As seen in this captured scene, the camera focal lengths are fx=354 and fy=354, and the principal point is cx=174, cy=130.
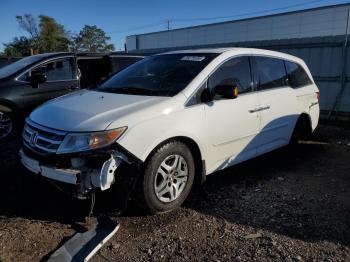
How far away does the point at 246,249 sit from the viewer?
9.89 ft

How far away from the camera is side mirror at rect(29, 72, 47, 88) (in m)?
6.38

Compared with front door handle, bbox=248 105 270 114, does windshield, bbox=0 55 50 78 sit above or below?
above

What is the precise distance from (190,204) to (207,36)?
70.3ft

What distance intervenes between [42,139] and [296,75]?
3961mm

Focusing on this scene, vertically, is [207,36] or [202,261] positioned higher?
[207,36]

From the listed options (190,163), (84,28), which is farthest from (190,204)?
(84,28)

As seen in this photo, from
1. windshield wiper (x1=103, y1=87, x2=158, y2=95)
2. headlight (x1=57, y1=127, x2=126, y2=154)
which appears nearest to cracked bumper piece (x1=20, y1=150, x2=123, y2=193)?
headlight (x1=57, y1=127, x2=126, y2=154)

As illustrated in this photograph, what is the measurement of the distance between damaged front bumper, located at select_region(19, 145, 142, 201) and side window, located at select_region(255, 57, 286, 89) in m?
2.34

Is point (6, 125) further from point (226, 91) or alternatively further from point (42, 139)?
point (226, 91)

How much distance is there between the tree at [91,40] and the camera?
60.5m

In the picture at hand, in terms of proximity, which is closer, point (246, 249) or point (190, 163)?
point (246, 249)

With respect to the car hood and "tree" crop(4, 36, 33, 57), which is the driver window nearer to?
the car hood

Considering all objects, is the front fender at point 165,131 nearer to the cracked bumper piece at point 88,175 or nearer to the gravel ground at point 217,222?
the cracked bumper piece at point 88,175

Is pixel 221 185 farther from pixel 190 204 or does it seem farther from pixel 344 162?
pixel 344 162
